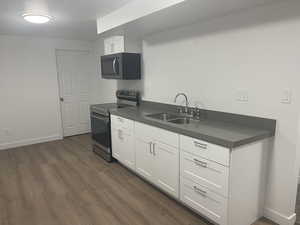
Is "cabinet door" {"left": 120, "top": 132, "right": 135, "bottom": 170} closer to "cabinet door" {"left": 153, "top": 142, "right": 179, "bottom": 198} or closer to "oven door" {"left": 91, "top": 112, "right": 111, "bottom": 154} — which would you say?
"oven door" {"left": 91, "top": 112, "right": 111, "bottom": 154}

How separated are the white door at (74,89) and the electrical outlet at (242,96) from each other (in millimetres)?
4011

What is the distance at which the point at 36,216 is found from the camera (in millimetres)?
2281

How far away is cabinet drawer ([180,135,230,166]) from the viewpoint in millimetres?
1808

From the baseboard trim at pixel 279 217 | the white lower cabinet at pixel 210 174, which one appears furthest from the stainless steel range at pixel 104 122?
the baseboard trim at pixel 279 217

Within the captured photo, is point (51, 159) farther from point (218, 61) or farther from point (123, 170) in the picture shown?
point (218, 61)

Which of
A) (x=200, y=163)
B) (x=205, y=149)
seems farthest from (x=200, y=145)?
(x=200, y=163)

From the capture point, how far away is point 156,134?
2557 mm

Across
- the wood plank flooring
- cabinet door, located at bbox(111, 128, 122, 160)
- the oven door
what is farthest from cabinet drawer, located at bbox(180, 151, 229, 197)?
the oven door

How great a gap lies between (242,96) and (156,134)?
1.04m

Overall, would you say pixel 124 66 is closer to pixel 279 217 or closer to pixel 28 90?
pixel 28 90

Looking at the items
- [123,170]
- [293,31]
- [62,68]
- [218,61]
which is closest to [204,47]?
[218,61]

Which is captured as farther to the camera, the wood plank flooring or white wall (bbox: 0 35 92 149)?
white wall (bbox: 0 35 92 149)

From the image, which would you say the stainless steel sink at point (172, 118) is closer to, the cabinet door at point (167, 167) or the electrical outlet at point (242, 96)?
the cabinet door at point (167, 167)

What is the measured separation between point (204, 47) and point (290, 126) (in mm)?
1307
